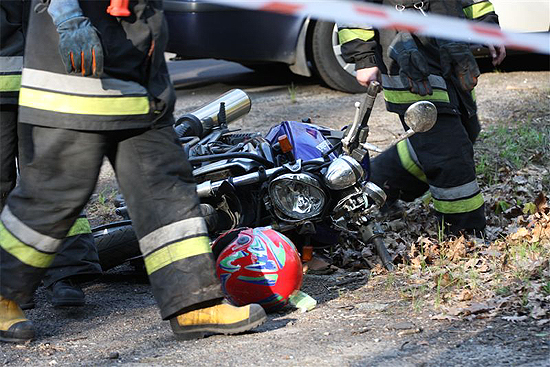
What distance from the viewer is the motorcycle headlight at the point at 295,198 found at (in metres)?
4.25

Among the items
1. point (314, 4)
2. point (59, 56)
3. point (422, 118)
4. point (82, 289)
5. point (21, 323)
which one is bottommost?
point (82, 289)

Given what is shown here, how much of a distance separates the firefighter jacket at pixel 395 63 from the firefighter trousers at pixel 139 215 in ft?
4.65

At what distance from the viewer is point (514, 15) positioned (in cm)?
764

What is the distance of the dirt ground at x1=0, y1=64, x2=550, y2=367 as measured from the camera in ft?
10.3

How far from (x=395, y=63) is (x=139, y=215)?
5.58ft

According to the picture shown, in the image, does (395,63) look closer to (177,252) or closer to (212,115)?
(212,115)

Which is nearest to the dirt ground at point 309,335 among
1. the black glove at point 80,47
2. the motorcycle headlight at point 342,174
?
the motorcycle headlight at point 342,174

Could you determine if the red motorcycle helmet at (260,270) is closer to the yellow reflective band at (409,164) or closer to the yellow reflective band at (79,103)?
the yellow reflective band at (79,103)

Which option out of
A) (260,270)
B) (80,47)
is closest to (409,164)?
(260,270)

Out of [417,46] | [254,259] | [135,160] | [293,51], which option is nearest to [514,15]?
[293,51]

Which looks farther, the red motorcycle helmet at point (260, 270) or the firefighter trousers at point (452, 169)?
the firefighter trousers at point (452, 169)

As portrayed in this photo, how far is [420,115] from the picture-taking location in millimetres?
4176

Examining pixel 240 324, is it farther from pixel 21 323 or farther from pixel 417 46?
pixel 417 46

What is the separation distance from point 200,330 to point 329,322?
20.8 inches
